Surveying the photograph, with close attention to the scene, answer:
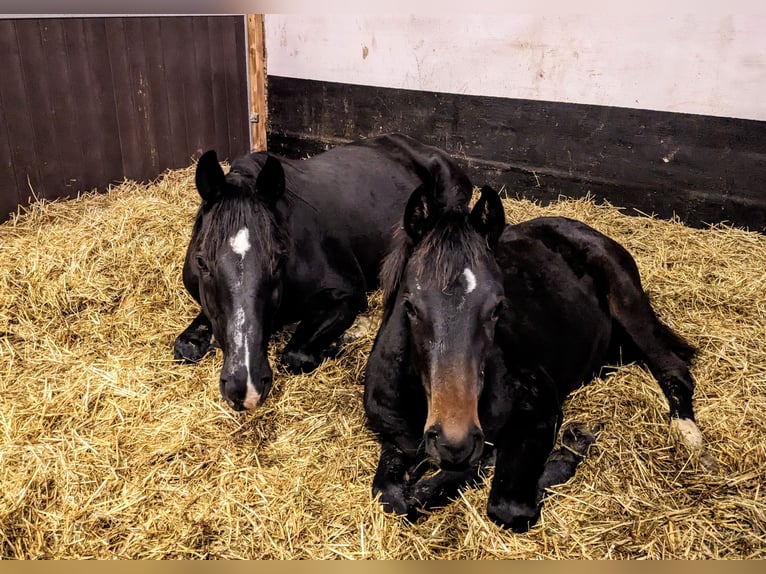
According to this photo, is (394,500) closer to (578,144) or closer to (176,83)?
(578,144)

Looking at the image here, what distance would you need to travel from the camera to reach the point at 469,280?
211 cm

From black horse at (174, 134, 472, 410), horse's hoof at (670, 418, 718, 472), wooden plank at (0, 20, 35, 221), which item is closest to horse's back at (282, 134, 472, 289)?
black horse at (174, 134, 472, 410)

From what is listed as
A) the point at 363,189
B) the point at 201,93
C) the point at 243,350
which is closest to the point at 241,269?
the point at 243,350

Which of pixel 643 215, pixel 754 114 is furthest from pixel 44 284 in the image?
pixel 754 114

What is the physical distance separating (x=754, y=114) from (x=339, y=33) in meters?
4.45

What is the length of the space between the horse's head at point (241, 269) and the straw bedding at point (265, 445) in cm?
44

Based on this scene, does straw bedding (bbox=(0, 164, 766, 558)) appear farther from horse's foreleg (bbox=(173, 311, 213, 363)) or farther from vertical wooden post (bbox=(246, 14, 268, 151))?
vertical wooden post (bbox=(246, 14, 268, 151))

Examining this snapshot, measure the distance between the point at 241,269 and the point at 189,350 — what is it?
1.05 meters

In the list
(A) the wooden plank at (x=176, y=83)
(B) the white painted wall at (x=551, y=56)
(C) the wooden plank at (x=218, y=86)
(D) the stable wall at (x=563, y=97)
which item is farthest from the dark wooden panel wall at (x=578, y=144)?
(A) the wooden plank at (x=176, y=83)

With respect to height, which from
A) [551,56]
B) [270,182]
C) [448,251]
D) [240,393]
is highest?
[551,56]

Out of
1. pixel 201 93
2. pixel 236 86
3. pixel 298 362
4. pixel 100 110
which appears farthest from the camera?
pixel 236 86

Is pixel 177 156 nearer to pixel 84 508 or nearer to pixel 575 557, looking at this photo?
pixel 84 508

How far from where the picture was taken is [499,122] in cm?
601

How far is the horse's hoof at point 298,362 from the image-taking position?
3535mm
